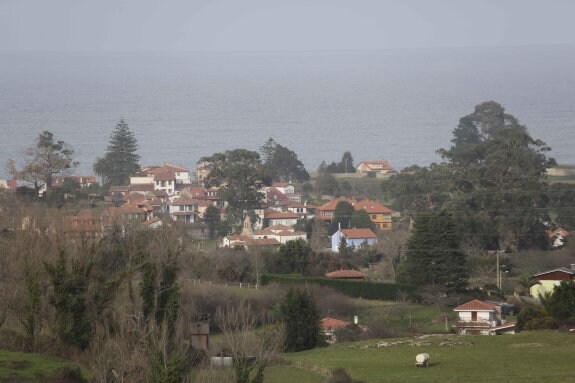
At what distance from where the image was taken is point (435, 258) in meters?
44.1

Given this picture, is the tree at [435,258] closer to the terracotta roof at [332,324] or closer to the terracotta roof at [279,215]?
the terracotta roof at [332,324]

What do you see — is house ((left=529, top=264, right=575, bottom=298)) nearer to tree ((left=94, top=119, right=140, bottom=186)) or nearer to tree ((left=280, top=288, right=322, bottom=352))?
tree ((left=280, top=288, right=322, bottom=352))

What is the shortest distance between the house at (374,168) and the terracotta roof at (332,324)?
44327 millimetres

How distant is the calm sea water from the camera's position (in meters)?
102

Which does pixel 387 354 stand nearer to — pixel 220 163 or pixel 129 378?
pixel 129 378

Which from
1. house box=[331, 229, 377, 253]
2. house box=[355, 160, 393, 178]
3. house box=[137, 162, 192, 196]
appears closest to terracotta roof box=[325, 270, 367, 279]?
house box=[331, 229, 377, 253]

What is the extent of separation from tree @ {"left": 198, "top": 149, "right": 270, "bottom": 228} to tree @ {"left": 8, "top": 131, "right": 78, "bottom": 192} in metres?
6.58

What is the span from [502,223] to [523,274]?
902cm

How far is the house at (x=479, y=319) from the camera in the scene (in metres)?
34.8

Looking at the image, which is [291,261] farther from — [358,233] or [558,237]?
[558,237]

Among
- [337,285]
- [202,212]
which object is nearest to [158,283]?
[337,285]

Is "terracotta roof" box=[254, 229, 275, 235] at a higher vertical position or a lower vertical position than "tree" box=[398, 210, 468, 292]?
higher

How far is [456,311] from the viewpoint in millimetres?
38188

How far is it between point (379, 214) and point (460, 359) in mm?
36828
